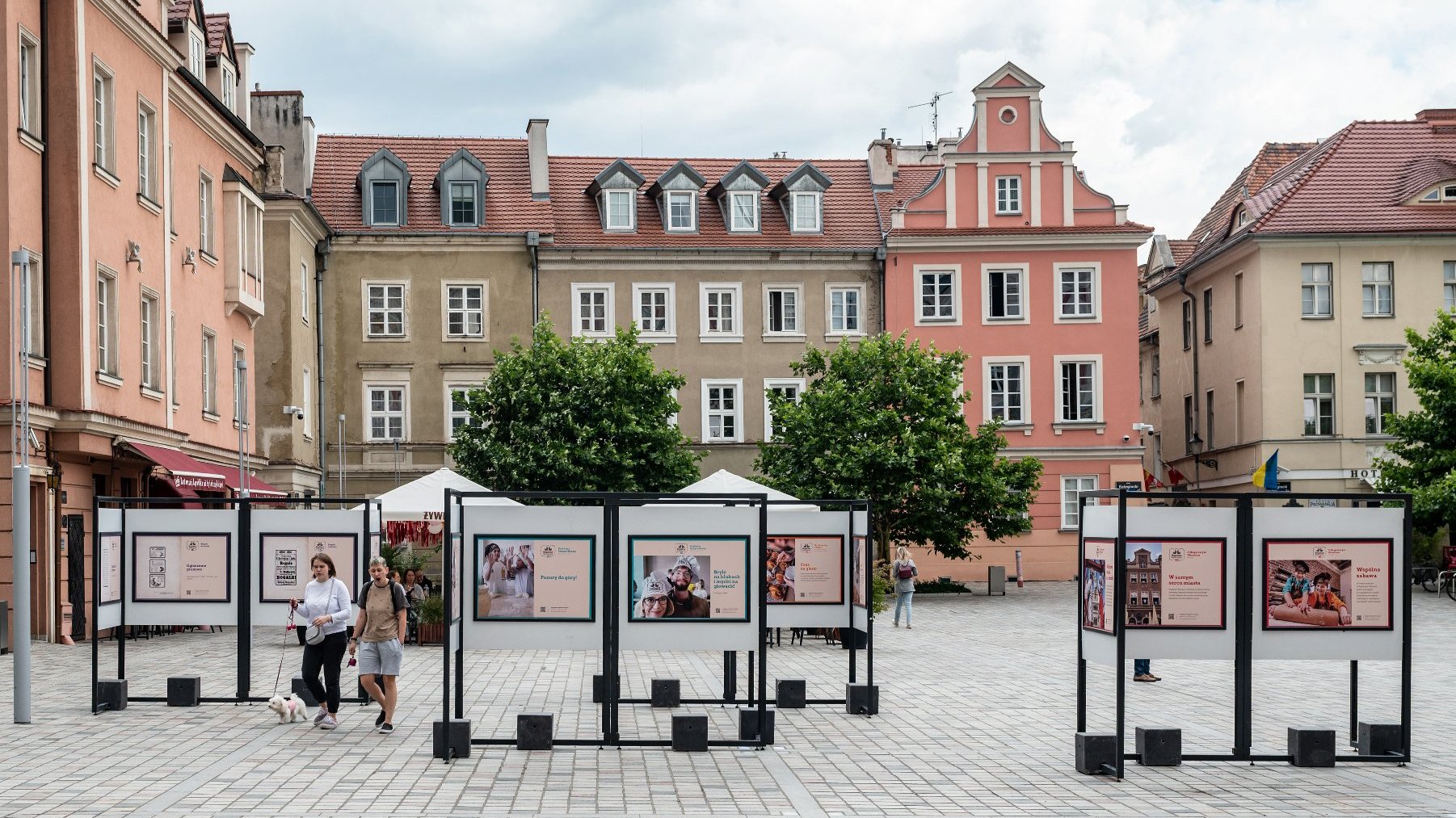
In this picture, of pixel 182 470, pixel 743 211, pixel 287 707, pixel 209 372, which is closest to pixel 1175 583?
pixel 287 707

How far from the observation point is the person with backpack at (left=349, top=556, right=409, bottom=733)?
51.3ft

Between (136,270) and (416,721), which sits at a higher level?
(136,270)

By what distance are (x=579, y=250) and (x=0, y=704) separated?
35.4 meters

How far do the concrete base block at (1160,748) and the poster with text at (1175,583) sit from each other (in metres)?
0.90

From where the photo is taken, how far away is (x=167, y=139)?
3278cm

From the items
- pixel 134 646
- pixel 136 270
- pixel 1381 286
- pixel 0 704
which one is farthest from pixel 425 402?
pixel 0 704

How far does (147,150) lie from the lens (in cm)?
3195

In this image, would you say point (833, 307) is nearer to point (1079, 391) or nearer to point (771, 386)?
point (771, 386)

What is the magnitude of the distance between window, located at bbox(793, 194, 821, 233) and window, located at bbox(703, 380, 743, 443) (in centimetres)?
566

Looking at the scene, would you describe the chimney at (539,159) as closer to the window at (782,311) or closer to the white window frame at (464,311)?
the white window frame at (464,311)

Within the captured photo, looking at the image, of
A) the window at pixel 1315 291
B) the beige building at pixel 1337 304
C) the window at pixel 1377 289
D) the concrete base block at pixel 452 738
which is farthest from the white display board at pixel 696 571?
the window at pixel 1377 289

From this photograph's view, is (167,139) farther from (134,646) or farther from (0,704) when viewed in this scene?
(0,704)

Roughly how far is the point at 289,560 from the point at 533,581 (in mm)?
4622

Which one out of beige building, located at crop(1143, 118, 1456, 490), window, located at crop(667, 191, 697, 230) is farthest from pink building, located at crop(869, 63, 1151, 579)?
window, located at crop(667, 191, 697, 230)
